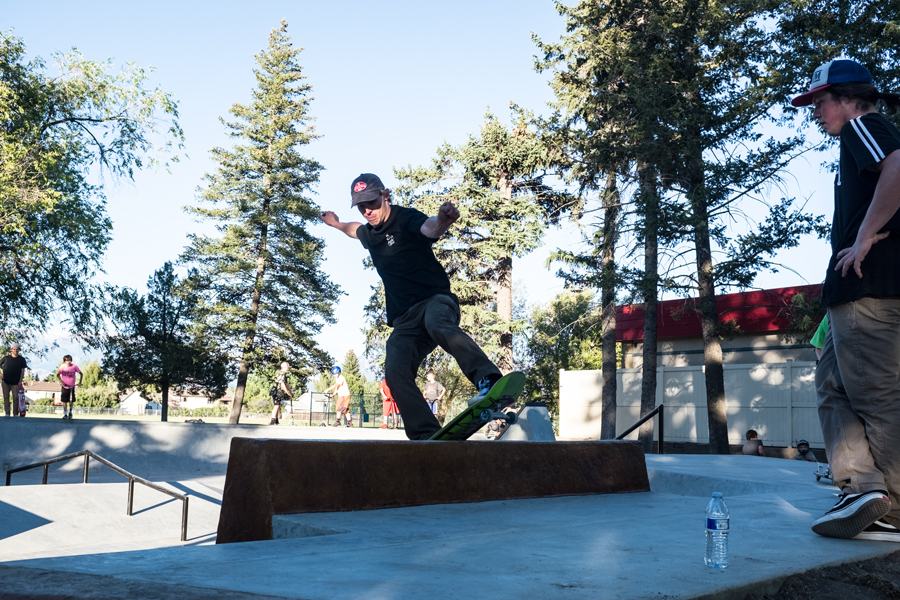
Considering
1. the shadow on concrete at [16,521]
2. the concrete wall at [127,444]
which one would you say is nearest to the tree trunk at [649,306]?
the concrete wall at [127,444]

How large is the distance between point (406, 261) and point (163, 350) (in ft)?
127

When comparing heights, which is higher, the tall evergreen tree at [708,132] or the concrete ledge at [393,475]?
the tall evergreen tree at [708,132]

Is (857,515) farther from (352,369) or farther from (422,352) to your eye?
(352,369)

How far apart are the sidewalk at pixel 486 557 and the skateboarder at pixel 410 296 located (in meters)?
1.08

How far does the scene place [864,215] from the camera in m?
3.15

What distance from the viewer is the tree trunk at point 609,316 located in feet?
79.0

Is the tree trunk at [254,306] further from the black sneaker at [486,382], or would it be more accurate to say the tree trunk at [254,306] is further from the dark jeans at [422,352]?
the black sneaker at [486,382]

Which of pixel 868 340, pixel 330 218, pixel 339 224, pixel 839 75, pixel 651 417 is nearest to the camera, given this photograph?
pixel 868 340

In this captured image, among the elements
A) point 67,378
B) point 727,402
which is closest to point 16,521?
point 67,378

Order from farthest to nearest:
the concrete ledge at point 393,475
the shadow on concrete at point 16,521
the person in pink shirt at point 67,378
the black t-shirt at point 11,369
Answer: the person in pink shirt at point 67,378
the black t-shirt at point 11,369
the shadow on concrete at point 16,521
the concrete ledge at point 393,475

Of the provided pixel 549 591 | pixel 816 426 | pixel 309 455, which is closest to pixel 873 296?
pixel 549 591

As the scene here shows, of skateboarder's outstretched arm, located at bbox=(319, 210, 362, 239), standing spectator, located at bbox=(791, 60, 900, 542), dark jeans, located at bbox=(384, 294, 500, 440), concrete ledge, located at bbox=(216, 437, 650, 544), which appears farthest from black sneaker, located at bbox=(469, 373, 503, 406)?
standing spectator, located at bbox=(791, 60, 900, 542)

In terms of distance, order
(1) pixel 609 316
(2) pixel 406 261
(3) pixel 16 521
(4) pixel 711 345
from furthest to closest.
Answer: (1) pixel 609 316
(4) pixel 711 345
(3) pixel 16 521
(2) pixel 406 261

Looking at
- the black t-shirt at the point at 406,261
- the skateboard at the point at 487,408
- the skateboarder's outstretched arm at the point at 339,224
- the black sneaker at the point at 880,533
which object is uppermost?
the skateboarder's outstretched arm at the point at 339,224
